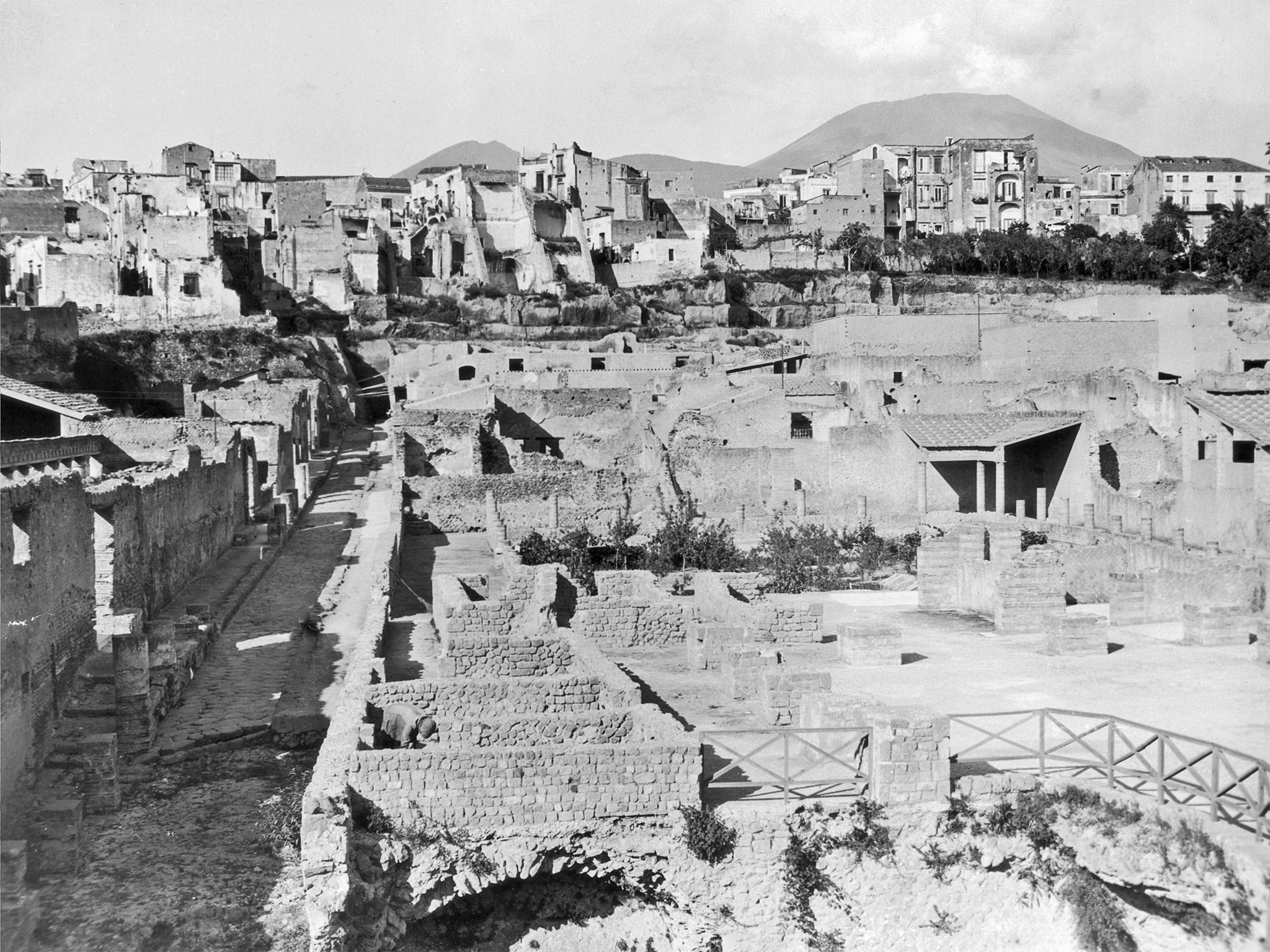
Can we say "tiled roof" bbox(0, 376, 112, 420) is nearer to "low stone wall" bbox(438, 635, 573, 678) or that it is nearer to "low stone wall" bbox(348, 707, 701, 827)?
"low stone wall" bbox(438, 635, 573, 678)

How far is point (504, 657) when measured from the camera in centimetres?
1382

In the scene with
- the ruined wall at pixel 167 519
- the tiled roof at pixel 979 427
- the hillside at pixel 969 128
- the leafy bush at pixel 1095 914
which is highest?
the hillside at pixel 969 128

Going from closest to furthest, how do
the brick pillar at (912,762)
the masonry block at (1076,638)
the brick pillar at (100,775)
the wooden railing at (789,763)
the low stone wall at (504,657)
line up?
the brick pillar at (912,762) → the wooden railing at (789,763) → the brick pillar at (100,775) → the low stone wall at (504,657) → the masonry block at (1076,638)

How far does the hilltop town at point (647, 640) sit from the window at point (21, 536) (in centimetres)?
5

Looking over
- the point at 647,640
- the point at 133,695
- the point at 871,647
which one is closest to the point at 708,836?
the point at 871,647

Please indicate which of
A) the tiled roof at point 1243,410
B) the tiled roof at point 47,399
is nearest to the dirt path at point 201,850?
the tiled roof at point 47,399

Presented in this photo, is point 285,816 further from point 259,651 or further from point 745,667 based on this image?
point 259,651

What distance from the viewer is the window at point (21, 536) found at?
11.3 m

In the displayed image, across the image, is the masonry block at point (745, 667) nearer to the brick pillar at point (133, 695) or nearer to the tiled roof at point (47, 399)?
the brick pillar at point (133, 695)

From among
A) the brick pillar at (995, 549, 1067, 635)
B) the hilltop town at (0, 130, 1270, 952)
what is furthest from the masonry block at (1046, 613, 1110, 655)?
the brick pillar at (995, 549, 1067, 635)

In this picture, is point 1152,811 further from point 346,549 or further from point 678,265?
point 678,265

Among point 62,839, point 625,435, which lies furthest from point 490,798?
point 625,435

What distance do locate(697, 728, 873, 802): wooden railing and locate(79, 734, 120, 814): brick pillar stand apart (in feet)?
16.2

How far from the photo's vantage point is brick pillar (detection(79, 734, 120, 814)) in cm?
1080
